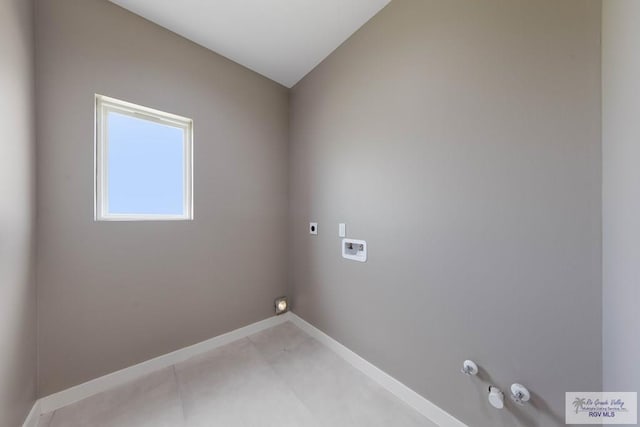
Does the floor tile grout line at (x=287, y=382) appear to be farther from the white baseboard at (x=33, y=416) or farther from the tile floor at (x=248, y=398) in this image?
the white baseboard at (x=33, y=416)

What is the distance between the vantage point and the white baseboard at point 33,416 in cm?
115

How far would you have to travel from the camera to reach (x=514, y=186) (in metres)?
1.00

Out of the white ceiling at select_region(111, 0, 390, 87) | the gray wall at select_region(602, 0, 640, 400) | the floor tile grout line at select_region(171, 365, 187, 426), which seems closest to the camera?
the gray wall at select_region(602, 0, 640, 400)

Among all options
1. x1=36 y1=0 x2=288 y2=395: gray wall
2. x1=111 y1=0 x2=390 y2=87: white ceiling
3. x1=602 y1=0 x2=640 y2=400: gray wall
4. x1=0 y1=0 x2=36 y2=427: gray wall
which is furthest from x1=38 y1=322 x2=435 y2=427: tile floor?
x1=111 y1=0 x2=390 y2=87: white ceiling

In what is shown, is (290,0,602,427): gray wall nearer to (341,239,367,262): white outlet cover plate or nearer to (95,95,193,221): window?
(341,239,367,262): white outlet cover plate

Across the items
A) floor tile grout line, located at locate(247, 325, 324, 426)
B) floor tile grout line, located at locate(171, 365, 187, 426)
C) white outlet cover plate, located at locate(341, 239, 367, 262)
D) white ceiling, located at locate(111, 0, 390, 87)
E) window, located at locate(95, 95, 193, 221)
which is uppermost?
white ceiling, located at locate(111, 0, 390, 87)

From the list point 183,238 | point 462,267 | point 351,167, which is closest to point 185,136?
point 183,238

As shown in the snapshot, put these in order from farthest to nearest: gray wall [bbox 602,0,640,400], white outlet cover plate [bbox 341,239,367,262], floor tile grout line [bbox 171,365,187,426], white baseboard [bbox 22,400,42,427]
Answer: white outlet cover plate [bbox 341,239,367,262] < floor tile grout line [bbox 171,365,187,426] < white baseboard [bbox 22,400,42,427] < gray wall [bbox 602,0,640,400]

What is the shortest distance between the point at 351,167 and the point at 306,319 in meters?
1.54

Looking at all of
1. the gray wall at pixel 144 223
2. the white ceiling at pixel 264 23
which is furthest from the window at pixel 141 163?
the white ceiling at pixel 264 23

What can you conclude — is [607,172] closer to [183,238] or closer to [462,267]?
[462,267]

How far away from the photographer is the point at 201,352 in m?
1.85

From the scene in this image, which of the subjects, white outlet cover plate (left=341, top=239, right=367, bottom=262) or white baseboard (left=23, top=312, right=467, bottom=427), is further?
white outlet cover plate (left=341, top=239, right=367, bottom=262)

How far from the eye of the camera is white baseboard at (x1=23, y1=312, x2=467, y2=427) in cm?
Answer: 124
